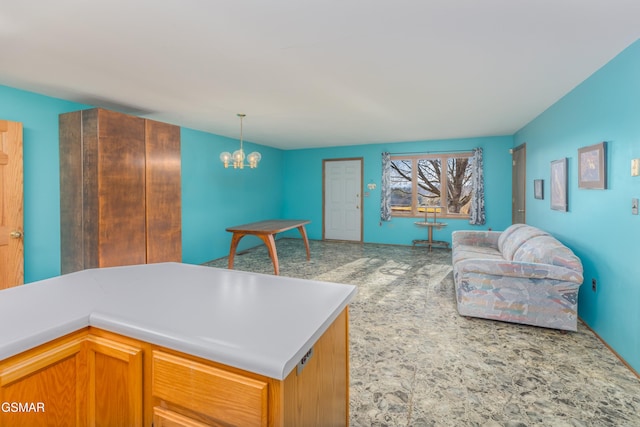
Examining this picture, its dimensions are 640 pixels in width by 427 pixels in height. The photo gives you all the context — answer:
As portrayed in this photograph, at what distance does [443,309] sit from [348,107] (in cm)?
259

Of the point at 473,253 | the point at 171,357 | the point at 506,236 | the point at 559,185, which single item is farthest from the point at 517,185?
the point at 171,357

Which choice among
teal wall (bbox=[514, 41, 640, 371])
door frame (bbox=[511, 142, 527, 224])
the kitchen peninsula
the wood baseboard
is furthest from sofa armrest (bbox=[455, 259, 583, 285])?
door frame (bbox=[511, 142, 527, 224])

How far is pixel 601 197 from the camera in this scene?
2.57m

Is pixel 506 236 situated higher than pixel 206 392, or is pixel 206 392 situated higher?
pixel 506 236

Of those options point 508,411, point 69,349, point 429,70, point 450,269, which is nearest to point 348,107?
point 429,70

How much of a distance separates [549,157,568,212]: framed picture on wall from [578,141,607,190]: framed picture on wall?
0.30 meters

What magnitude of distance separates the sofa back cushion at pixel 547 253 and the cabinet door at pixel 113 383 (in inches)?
123

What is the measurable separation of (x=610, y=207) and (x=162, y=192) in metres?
4.41

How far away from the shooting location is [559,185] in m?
3.36

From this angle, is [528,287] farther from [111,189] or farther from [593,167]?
[111,189]

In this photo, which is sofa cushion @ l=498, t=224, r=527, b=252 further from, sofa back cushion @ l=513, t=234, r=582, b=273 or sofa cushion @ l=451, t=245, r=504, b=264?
sofa back cushion @ l=513, t=234, r=582, b=273

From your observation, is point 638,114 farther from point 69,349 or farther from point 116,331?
point 69,349

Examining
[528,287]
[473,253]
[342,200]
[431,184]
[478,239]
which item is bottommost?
[528,287]

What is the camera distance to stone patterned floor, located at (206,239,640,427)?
1692 millimetres
